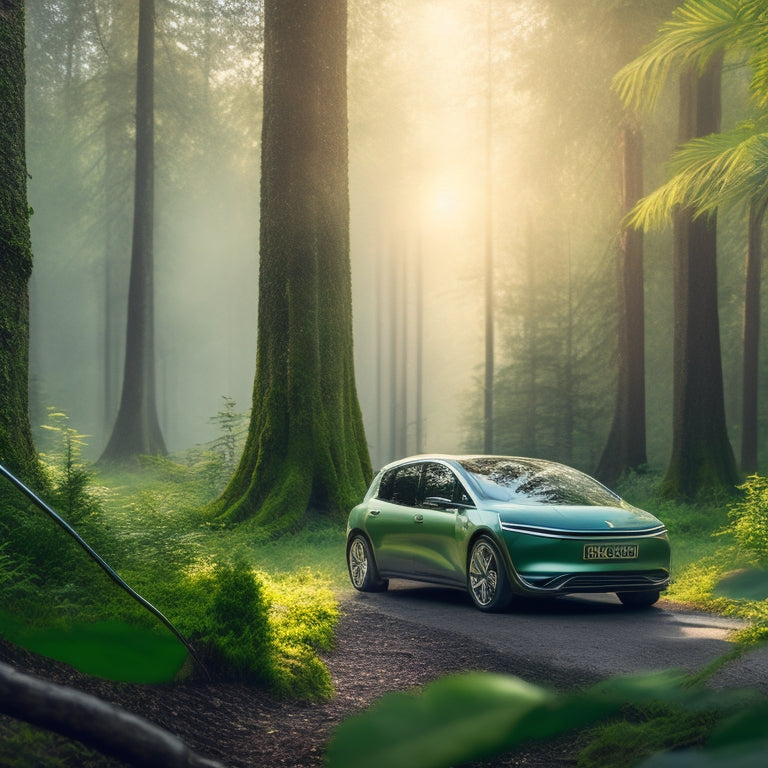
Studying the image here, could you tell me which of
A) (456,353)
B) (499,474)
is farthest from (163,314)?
(499,474)

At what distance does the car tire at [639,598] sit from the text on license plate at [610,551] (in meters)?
0.57

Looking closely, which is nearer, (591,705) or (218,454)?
(591,705)

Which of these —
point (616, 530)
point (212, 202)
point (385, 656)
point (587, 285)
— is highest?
point (212, 202)

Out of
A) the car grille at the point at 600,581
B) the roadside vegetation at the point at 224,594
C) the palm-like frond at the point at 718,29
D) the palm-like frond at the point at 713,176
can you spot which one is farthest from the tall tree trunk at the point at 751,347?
the palm-like frond at the point at 718,29

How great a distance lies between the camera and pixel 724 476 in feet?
53.0

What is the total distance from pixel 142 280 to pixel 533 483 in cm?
1933

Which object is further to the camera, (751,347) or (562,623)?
(751,347)

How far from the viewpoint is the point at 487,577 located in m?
8.91

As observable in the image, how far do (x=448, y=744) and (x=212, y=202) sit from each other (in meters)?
50.9

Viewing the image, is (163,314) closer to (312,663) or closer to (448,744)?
(312,663)

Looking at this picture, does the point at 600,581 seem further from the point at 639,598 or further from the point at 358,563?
the point at 358,563

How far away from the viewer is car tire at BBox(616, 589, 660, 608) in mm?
9203

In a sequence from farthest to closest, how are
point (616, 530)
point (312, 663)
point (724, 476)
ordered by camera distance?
1. point (724, 476)
2. point (616, 530)
3. point (312, 663)

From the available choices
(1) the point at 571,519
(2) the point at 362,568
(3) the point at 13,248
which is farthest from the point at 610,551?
(3) the point at 13,248
